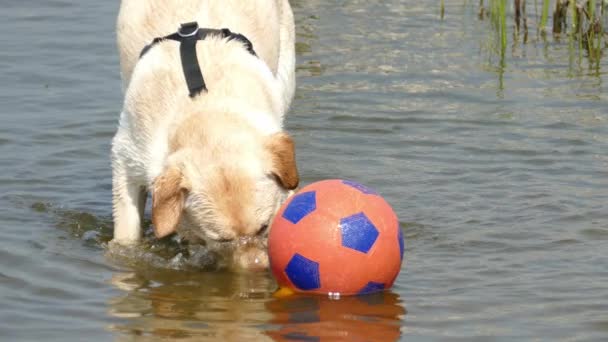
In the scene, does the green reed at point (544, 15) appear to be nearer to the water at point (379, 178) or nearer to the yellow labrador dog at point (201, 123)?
the water at point (379, 178)

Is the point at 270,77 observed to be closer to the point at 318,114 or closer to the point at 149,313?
the point at 149,313

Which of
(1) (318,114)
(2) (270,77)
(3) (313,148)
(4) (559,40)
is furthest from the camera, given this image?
(4) (559,40)

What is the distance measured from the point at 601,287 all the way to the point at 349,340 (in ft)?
5.65

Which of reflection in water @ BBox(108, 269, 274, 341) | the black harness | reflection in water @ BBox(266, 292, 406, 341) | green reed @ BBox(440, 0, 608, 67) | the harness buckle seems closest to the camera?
reflection in water @ BBox(266, 292, 406, 341)

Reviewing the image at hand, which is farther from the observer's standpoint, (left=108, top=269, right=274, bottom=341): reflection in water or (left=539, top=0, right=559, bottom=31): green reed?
(left=539, top=0, right=559, bottom=31): green reed

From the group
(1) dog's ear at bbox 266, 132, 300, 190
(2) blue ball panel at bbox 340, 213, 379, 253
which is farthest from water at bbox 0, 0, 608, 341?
(1) dog's ear at bbox 266, 132, 300, 190

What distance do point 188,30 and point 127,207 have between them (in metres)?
1.20

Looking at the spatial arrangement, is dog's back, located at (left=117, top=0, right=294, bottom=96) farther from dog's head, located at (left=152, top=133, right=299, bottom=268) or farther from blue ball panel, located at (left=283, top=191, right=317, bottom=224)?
blue ball panel, located at (left=283, top=191, right=317, bottom=224)

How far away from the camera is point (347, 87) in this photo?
1177cm

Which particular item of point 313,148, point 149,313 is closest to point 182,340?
point 149,313

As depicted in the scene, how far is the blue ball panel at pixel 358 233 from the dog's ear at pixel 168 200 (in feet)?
2.91

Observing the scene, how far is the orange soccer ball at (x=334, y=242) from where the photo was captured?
622 centimetres

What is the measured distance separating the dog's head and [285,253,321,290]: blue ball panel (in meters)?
0.28

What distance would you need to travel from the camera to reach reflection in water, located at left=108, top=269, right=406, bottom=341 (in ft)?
20.0
